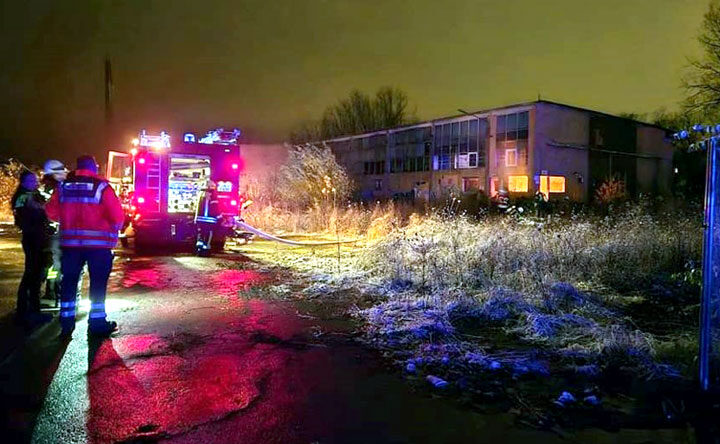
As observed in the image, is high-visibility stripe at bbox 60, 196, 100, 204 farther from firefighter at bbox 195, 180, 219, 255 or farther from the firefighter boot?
firefighter at bbox 195, 180, 219, 255

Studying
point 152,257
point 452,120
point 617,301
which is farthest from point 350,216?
point 452,120

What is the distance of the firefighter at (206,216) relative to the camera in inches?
522

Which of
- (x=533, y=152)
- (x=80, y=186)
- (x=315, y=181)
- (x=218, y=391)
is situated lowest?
(x=218, y=391)

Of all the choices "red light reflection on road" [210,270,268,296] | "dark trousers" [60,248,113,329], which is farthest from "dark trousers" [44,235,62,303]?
"red light reflection on road" [210,270,268,296]

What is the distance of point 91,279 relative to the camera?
19.4 ft

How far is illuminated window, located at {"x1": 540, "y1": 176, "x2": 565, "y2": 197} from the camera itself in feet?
137

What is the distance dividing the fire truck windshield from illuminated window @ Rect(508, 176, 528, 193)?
3170 centimetres

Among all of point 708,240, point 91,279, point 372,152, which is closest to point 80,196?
point 91,279

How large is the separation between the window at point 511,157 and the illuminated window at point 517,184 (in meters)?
1.08

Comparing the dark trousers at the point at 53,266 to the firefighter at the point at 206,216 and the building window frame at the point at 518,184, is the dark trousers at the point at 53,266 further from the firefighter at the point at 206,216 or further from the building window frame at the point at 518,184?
the building window frame at the point at 518,184

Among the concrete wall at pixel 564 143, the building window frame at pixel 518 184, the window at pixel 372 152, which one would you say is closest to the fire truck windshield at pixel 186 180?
the building window frame at pixel 518 184

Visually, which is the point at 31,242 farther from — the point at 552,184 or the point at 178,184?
the point at 552,184

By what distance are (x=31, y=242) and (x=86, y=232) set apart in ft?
4.52

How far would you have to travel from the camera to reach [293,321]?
679 cm
